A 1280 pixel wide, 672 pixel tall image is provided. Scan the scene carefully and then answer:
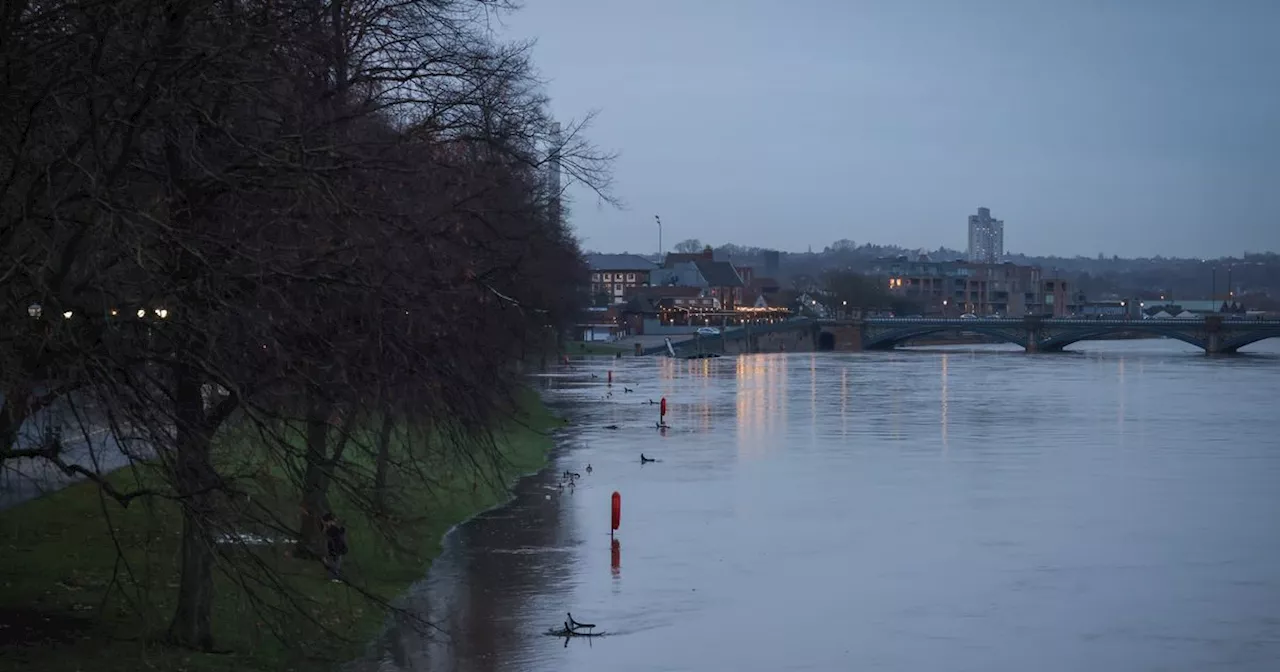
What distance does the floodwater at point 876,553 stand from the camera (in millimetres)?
21750

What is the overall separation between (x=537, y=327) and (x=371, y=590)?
9.24 meters

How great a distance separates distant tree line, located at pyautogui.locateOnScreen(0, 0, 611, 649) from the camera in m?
11.2

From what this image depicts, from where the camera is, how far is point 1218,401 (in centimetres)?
7606

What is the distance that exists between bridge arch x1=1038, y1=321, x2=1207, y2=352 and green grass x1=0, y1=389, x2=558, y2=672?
390 ft

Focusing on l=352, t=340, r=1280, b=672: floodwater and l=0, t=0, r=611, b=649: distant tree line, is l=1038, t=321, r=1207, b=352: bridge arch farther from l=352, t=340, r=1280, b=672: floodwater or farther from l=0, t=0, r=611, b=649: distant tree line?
l=0, t=0, r=611, b=649: distant tree line

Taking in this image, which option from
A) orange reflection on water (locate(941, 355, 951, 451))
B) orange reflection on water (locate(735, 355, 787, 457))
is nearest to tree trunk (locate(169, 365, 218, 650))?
orange reflection on water (locate(735, 355, 787, 457))

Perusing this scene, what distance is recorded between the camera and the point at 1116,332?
141 metres

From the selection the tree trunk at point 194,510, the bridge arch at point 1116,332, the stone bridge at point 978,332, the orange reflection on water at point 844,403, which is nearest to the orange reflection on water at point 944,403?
the orange reflection on water at point 844,403

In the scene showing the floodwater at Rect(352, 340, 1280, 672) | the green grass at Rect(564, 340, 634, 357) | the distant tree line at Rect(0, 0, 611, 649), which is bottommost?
the floodwater at Rect(352, 340, 1280, 672)

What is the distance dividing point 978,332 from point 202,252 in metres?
141

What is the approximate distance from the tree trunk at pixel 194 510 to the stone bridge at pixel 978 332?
389 ft

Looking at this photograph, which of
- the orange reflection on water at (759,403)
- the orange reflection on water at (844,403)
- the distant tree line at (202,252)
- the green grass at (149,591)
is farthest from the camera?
the orange reflection on water at (844,403)

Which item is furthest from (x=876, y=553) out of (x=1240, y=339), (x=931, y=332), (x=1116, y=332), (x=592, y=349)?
(x=931, y=332)

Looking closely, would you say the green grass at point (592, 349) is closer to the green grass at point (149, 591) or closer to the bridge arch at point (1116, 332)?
the bridge arch at point (1116, 332)
